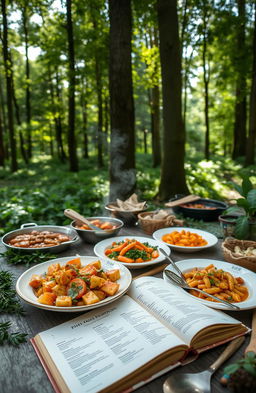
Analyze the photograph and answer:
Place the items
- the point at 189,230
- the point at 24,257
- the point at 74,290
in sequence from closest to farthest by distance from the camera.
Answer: the point at 74,290 < the point at 24,257 < the point at 189,230

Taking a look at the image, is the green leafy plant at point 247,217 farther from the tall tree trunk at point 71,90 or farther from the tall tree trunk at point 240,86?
the tall tree trunk at point 240,86

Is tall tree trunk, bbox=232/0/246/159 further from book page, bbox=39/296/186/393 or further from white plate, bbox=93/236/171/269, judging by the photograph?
Answer: book page, bbox=39/296/186/393

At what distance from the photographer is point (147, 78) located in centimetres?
1098

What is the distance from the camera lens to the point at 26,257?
1.97 m

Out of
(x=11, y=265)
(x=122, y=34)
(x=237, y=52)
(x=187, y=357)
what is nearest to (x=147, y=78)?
(x=237, y=52)

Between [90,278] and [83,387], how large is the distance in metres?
0.57

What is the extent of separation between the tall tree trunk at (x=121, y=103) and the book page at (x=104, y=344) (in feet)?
10.1

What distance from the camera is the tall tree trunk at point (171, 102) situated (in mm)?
4992

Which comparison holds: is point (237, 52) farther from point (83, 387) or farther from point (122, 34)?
point (83, 387)

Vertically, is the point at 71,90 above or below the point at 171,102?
above

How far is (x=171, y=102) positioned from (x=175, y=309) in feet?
15.6

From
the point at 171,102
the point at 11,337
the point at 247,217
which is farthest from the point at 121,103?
A: the point at 11,337

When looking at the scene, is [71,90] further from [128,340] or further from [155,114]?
[128,340]

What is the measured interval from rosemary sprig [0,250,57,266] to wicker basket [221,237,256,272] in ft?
4.08
